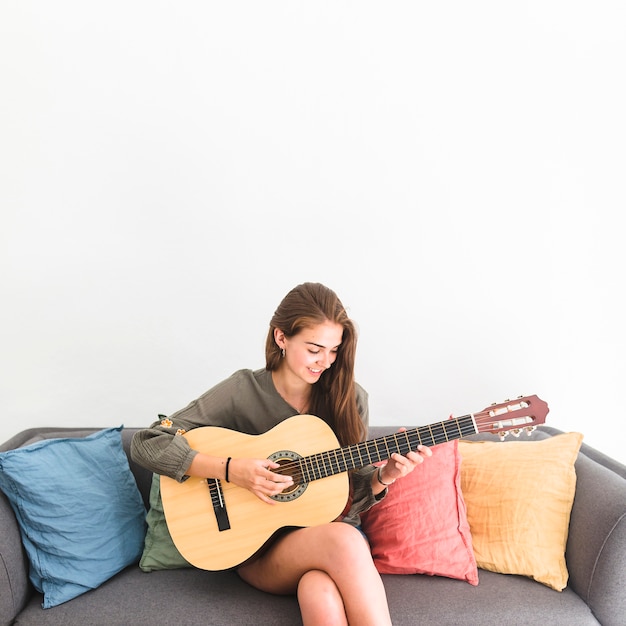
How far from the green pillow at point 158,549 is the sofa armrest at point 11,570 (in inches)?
13.0

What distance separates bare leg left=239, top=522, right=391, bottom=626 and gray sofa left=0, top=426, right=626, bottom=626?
0.23 feet

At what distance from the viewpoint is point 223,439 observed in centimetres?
178

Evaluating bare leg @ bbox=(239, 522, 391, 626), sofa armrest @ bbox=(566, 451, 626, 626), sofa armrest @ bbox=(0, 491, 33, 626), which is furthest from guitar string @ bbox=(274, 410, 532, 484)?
sofa armrest @ bbox=(0, 491, 33, 626)

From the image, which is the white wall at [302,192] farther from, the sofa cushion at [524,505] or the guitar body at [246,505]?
the guitar body at [246,505]

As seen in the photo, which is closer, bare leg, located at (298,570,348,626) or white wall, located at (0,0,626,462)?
bare leg, located at (298,570,348,626)

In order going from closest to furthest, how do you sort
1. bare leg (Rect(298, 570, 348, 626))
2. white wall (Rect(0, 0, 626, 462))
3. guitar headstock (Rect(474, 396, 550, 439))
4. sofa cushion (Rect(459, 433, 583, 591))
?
bare leg (Rect(298, 570, 348, 626)), guitar headstock (Rect(474, 396, 550, 439)), sofa cushion (Rect(459, 433, 583, 591)), white wall (Rect(0, 0, 626, 462))

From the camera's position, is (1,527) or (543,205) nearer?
(1,527)

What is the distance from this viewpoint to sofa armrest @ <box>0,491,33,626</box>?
1.62 metres

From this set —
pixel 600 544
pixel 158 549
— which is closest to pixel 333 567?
pixel 158 549

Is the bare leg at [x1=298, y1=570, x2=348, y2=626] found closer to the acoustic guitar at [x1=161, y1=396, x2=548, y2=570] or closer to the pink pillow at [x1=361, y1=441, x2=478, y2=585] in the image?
the acoustic guitar at [x1=161, y1=396, x2=548, y2=570]

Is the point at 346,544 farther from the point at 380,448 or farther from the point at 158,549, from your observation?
the point at 158,549

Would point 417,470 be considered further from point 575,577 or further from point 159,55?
point 159,55

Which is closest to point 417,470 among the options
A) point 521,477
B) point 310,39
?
point 521,477

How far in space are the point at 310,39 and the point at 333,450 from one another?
151cm
